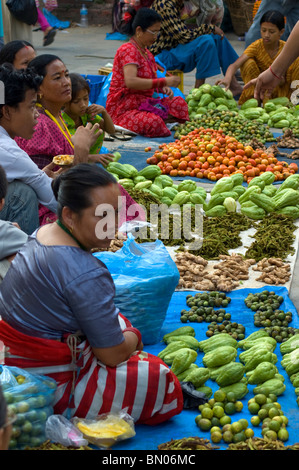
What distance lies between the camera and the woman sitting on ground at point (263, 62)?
8.46 metres

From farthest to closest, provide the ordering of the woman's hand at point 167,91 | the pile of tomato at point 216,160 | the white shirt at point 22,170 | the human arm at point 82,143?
the woman's hand at point 167,91 → the pile of tomato at point 216,160 → the human arm at point 82,143 → the white shirt at point 22,170

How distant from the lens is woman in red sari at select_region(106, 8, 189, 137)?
287 inches

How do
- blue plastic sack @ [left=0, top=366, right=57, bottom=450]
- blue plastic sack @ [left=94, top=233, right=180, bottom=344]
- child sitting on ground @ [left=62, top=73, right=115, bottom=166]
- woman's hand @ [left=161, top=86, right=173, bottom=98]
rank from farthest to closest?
woman's hand @ [left=161, top=86, right=173, bottom=98]
child sitting on ground @ [left=62, top=73, right=115, bottom=166]
blue plastic sack @ [left=94, top=233, right=180, bottom=344]
blue plastic sack @ [left=0, top=366, right=57, bottom=450]

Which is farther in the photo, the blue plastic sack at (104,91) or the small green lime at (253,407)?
the blue plastic sack at (104,91)

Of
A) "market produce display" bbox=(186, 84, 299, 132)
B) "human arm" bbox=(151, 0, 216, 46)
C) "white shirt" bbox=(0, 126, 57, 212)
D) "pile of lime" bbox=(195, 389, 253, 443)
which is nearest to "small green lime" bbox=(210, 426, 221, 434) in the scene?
"pile of lime" bbox=(195, 389, 253, 443)

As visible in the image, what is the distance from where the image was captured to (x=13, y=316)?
245 centimetres

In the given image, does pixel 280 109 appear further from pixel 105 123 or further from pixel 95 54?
pixel 95 54

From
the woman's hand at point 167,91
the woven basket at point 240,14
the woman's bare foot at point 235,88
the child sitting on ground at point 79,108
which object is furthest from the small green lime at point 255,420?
the woven basket at point 240,14

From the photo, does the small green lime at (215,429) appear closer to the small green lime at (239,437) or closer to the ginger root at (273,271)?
the small green lime at (239,437)

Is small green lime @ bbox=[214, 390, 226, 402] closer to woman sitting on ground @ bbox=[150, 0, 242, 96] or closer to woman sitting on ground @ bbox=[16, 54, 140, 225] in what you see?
woman sitting on ground @ bbox=[16, 54, 140, 225]

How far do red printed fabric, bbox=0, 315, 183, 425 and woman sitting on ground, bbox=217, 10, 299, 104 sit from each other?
668 cm

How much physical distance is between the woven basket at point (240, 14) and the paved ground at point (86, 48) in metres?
0.28
